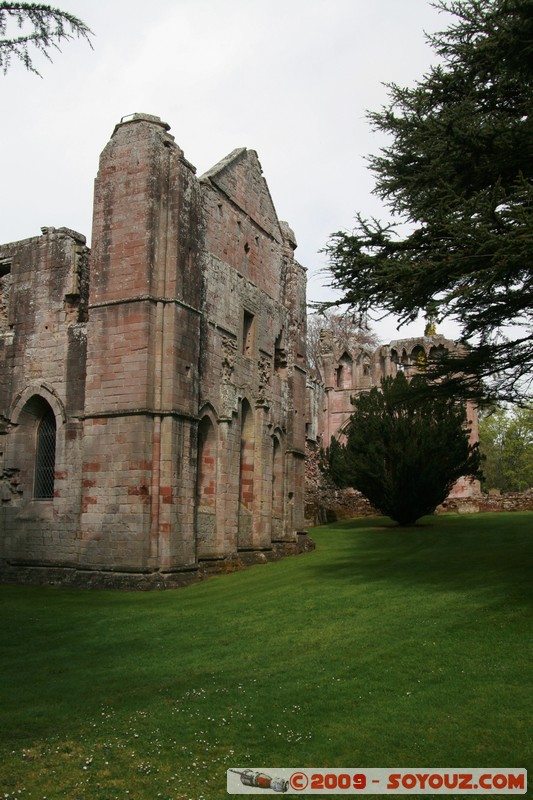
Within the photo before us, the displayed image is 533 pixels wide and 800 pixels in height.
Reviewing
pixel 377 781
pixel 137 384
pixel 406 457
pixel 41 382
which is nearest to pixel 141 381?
pixel 137 384

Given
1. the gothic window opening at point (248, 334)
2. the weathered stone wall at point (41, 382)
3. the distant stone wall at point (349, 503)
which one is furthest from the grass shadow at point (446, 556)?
the weathered stone wall at point (41, 382)

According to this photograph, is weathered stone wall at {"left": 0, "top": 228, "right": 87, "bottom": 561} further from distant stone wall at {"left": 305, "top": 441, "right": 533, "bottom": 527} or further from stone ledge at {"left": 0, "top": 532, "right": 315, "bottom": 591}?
distant stone wall at {"left": 305, "top": 441, "right": 533, "bottom": 527}

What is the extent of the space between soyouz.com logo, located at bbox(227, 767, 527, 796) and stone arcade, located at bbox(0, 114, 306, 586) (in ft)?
31.7

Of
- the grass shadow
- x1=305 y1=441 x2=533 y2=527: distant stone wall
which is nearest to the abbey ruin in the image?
the grass shadow

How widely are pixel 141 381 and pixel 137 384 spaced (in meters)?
0.10

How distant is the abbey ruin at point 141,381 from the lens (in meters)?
15.0

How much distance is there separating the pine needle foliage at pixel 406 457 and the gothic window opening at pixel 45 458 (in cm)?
985

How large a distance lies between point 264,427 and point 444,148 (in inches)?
399

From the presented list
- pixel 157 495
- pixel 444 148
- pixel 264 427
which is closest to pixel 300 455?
pixel 264 427

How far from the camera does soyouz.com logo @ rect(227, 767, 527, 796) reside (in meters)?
4.88

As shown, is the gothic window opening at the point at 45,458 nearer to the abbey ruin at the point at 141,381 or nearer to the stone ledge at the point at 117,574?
the abbey ruin at the point at 141,381

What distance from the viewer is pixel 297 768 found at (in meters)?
5.19

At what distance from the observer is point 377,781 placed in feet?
16.5

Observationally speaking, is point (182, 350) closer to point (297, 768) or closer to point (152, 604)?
point (152, 604)
